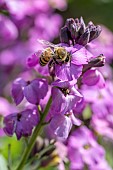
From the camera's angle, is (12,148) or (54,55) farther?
(12,148)

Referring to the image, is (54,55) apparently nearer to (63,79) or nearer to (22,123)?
(63,79)

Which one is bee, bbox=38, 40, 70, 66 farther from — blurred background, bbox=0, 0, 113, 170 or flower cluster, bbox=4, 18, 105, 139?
blurred background, bbox=0, 0, 113, 170

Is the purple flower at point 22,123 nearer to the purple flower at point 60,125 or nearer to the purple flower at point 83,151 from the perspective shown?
the purple flower at point 60,125

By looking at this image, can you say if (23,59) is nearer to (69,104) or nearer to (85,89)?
(85,89)

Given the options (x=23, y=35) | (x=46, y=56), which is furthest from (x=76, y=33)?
(x=23, y=35)

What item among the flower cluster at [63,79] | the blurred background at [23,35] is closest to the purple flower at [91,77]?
the flower cluster at [63,79]
